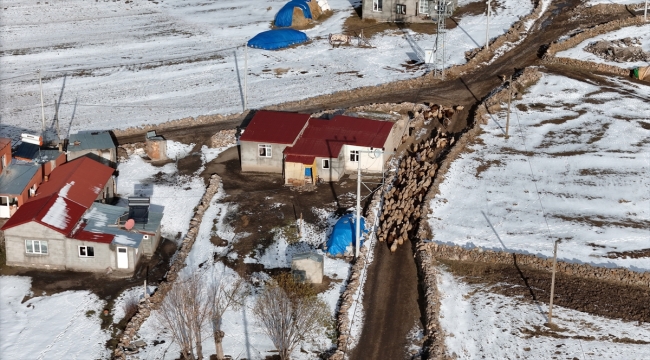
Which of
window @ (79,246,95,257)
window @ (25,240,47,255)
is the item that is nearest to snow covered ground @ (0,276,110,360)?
window @ (25,240,47,255)

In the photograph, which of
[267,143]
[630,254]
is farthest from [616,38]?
[267,143]

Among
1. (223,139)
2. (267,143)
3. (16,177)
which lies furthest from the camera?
(223,139)

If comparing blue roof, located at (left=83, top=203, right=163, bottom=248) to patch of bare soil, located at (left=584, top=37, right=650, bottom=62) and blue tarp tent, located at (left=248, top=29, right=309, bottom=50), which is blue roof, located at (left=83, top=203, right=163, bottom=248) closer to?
blue tarp tent, located at (left=248, top=29, right=309, bottom=50)

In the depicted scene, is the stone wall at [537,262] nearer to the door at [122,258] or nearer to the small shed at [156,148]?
the door at [122,258]

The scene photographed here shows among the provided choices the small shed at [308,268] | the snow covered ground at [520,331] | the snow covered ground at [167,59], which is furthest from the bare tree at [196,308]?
the snow covered ground at [167,59]

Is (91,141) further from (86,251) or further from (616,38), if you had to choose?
(616,38)
